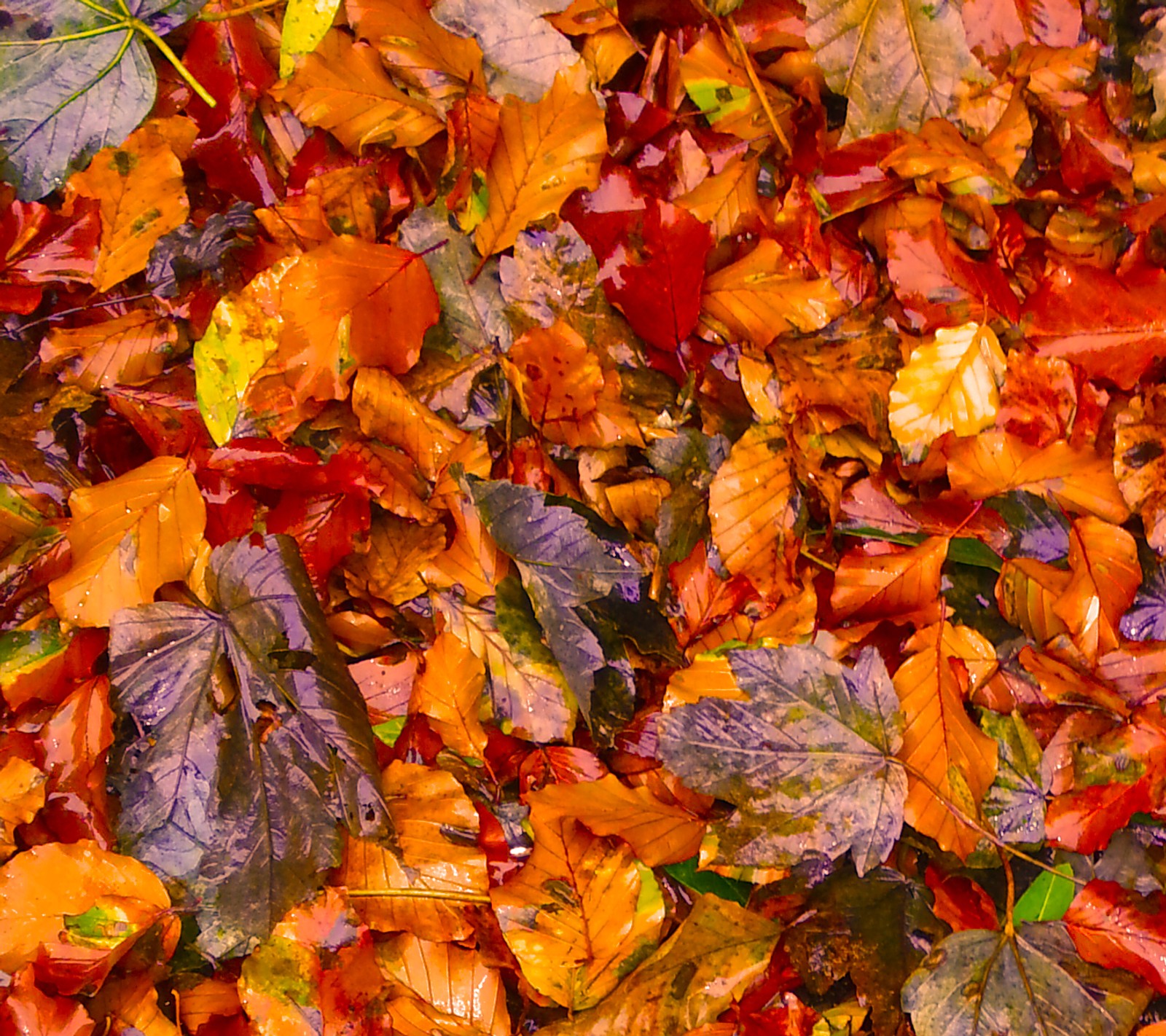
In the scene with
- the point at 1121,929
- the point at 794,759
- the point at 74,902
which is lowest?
the point at 1121,929

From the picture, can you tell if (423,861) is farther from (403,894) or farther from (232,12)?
(232,12)

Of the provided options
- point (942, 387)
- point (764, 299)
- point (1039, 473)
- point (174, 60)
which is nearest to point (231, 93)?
point (174, 60)

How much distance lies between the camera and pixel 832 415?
0.78 meters

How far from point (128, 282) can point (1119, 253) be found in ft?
2.95

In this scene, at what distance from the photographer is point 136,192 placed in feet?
2.47

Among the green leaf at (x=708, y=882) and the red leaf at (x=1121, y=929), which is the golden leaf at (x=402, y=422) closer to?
the green leaf at (x=708, y=882)

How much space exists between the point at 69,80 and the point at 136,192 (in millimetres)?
100

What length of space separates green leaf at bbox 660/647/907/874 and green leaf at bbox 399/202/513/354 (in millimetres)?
352

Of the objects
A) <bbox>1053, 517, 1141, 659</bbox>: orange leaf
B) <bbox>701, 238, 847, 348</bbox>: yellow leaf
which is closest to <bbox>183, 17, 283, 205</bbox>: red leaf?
<bbox>701, 238, 847, 348</bbox>: yellow leaf

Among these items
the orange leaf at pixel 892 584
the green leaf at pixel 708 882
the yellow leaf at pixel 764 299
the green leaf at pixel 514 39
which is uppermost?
the green leaf at pixel 514 39

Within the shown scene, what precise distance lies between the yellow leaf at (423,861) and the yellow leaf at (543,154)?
1.58 feet

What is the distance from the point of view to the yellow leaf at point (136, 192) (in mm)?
748

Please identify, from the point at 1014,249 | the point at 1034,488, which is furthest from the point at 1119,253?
the point at 1034,488

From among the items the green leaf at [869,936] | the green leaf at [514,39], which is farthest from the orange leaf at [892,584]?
the green leaf at [514,39]
